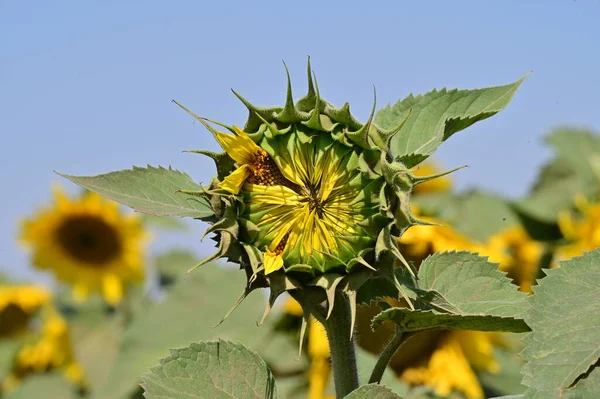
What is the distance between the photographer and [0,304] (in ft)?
19.7

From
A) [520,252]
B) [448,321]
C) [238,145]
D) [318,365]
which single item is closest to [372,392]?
[448,321]

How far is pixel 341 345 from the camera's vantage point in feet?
4.11

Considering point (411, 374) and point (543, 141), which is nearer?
point (411, 374)

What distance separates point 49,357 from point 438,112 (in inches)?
174

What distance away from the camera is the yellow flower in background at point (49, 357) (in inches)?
205

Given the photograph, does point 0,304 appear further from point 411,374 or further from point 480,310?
point 480,310

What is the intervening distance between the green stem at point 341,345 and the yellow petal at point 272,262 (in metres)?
0.09

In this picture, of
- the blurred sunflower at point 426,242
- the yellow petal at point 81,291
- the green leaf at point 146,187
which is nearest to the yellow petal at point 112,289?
the yellow petal at point 81,291

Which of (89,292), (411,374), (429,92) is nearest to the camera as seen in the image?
(429,92)

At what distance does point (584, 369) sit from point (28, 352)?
493cm

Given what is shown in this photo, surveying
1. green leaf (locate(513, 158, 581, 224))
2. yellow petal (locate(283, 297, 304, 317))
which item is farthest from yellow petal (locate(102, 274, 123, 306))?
green leaf (locate(513, 158, 581, 224))

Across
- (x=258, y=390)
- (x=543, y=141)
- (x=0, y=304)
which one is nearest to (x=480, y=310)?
(x=258, y=390)

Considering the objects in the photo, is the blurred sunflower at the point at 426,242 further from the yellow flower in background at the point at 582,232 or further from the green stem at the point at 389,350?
the green stem at the point at 389,350

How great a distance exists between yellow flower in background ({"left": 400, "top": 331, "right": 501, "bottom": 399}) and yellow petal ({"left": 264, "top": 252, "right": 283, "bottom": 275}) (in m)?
1.84
